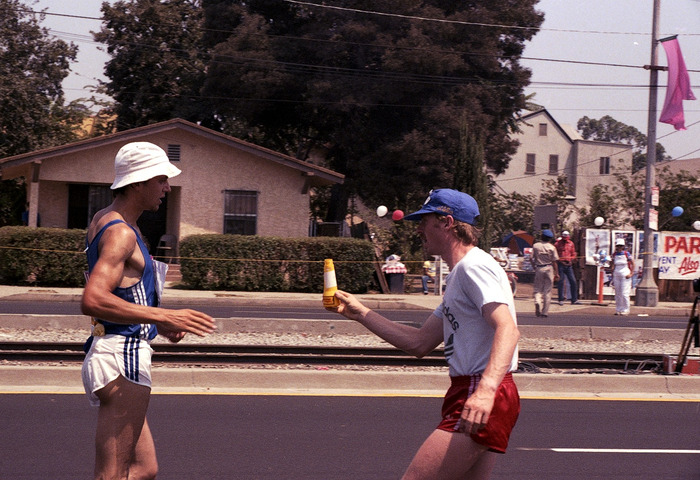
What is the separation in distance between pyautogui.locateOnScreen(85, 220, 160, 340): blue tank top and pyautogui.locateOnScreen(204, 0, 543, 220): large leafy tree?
27.4 m

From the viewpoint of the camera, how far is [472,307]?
3697mm

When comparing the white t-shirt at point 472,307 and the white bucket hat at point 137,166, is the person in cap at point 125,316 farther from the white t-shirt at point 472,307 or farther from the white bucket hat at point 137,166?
the white t-shirt at point 472,307

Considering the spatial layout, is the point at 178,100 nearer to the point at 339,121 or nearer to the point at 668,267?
the point at 339,121

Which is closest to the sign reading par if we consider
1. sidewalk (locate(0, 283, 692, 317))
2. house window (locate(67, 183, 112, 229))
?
sidewalk (locate(0, 283, 692, 317))

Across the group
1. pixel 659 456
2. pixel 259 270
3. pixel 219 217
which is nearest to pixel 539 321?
pixel 259 270

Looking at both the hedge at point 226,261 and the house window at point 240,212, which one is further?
the house window at point 240,212

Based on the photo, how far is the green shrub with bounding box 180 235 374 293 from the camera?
74.0 feet

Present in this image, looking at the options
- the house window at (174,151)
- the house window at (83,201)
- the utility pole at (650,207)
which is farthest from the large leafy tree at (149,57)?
the utility pole at (650,207)

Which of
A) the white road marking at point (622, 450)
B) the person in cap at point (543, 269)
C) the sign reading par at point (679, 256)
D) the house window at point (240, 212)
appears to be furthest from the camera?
the house window at point (240, 212)

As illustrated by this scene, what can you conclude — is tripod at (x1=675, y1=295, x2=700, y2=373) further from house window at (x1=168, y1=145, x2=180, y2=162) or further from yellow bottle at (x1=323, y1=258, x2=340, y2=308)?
house window at (x1=168, y1=145, x2=180, y2=162)

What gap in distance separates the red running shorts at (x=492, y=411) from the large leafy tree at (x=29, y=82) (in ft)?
102

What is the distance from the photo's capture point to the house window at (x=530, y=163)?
66688 mm

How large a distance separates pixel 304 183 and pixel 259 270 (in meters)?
5.10

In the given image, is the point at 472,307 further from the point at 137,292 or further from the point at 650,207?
the point at 650,207
